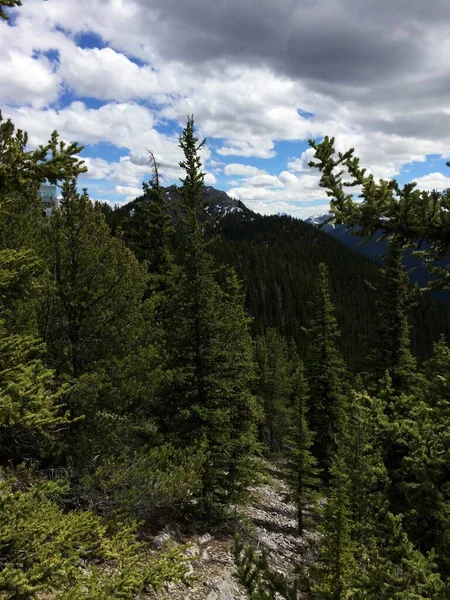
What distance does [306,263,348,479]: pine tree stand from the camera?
24.3 meters

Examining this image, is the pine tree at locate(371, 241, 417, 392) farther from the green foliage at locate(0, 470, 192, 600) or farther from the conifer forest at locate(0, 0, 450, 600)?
the green foliage at locate(0, 470, 192, 600)

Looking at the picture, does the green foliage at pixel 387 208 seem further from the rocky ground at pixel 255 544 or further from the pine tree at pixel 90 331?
the pine tree at pixel 90 331

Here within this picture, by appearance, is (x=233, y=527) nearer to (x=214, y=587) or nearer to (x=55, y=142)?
(x=214, y=587)

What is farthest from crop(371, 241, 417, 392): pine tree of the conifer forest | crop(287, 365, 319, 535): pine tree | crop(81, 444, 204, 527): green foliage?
crop(81, 444, 204, 527): green foliage

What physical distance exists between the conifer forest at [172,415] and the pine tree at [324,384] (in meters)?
0.10

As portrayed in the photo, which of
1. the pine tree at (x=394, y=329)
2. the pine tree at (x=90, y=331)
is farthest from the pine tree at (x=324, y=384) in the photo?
the pine tree at (x=90, y=331)

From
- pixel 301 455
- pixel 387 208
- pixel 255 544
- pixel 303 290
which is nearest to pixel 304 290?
pixel 303 290

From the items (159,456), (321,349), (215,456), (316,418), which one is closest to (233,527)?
(215,456)

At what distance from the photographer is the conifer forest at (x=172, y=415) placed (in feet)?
13.9

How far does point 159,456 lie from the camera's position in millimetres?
10188

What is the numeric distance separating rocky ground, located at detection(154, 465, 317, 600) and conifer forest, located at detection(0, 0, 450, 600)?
0.24 metres

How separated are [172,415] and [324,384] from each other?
43.1 feet

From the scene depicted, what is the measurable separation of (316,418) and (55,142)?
23378 millimetres

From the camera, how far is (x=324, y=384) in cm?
2495
